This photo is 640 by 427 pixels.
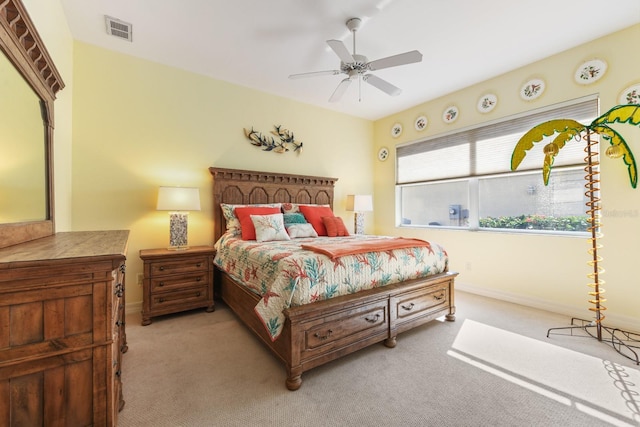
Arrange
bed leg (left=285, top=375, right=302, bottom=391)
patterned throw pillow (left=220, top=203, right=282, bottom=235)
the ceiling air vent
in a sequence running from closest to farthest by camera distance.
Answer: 1. bed leg (left=285, top=375, right=302, bottom=391)
2. the ceiling air vent
3. patterned throw pillow (left=220, top=203, right=282, bottom=235)

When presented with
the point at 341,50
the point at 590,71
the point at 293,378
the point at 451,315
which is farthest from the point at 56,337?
the point at 590,71

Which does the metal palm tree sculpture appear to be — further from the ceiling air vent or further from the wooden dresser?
the ceiling air vent

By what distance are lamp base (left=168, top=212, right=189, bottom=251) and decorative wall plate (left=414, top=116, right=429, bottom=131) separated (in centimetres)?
373

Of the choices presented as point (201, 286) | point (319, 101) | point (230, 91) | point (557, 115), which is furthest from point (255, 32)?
point (557, 115)

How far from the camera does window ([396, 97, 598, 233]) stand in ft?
9.63

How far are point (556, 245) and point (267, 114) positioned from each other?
3980 millimetres

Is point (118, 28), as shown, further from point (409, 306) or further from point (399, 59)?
point (409, 306)

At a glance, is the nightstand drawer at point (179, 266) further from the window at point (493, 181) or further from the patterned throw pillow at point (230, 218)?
the window at point (493, 181)

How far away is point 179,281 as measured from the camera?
9.29 feet


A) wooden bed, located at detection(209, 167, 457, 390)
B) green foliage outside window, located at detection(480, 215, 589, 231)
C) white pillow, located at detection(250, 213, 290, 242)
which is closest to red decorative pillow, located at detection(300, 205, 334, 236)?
white pillow, located at detection(250, 213, 290, 242)

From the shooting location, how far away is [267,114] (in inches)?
154

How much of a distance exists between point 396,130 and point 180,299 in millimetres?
4192

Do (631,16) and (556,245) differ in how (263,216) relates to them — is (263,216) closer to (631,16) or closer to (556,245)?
(556,245)

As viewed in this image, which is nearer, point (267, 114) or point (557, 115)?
point (557, 115)
